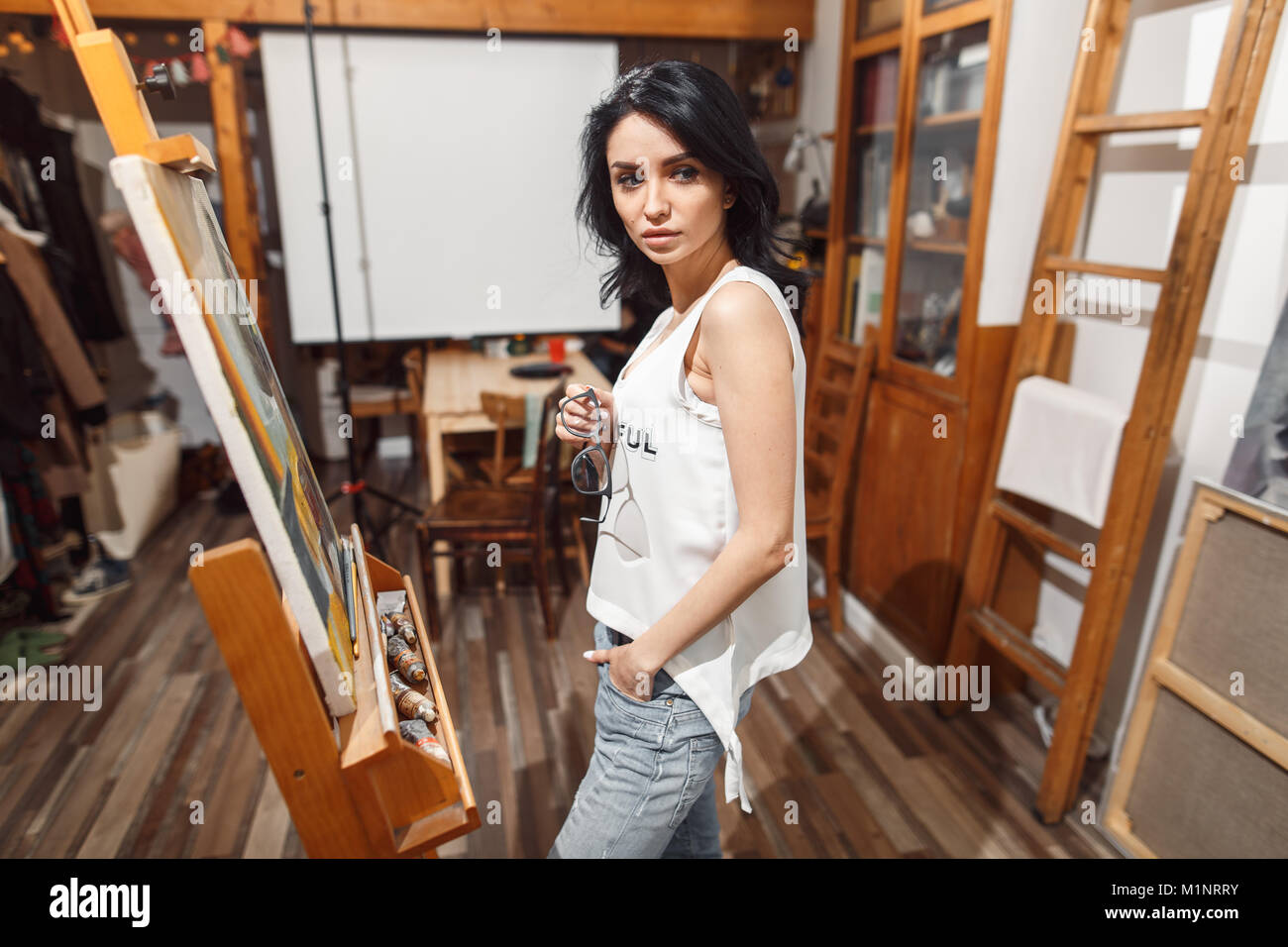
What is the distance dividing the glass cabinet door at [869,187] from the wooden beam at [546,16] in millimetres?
824

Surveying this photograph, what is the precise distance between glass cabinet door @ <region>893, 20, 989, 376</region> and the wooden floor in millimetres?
1089

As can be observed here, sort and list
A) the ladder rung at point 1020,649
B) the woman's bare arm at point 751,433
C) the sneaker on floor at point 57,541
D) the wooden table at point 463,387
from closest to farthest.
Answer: the woman's bare arm at point 751,433
the ladder rung at point 1020,649
the wooden table at point 463,387
the sneaker on floor at point 57,541

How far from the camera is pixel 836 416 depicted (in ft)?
9.48

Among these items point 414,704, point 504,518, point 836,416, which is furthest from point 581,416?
point 836,416

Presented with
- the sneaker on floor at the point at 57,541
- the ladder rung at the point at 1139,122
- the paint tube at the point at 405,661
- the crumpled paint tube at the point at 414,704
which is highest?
the ladder rung at the point at 1139,122

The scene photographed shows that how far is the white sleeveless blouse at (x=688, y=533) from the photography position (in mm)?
962

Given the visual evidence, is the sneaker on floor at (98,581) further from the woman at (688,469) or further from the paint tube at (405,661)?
the woman at (688,469)

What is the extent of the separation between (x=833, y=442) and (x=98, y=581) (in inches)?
112

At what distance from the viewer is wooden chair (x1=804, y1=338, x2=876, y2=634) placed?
2682 millimetres

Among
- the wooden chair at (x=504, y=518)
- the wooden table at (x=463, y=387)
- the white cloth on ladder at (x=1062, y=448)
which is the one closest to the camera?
the white cloth on ladder at (x=1062, y=448)

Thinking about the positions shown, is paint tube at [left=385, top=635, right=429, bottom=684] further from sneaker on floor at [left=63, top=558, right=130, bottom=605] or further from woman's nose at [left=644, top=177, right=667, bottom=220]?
sneaker on floor at [left=63, top=558, right=130, bottom=605]

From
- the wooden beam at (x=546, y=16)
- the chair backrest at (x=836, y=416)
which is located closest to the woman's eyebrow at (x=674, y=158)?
the chair backrest at (x=836, y=416)

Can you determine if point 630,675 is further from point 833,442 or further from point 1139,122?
point 833,442

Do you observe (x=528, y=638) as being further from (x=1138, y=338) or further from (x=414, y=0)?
(x=414, y=0)
